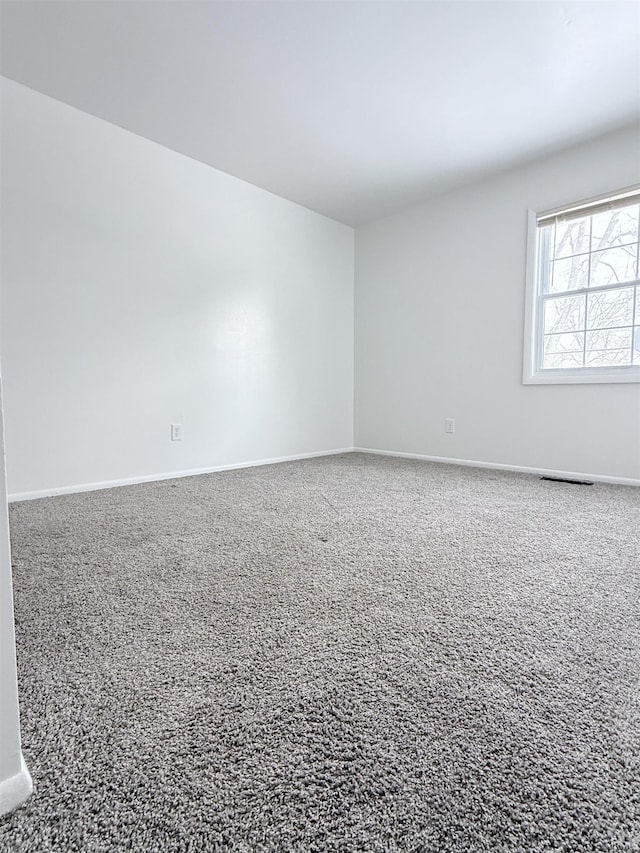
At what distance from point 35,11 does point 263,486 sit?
2.49m

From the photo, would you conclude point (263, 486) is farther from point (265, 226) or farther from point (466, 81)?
point (466, 81)

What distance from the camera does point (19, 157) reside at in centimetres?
232

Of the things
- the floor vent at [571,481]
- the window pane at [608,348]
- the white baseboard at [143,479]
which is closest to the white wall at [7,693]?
the white baseboard at [143,479]

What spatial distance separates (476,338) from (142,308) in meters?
2.52

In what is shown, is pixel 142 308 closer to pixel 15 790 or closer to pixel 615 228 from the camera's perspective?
pixel 15 790

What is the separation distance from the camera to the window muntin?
111 inches

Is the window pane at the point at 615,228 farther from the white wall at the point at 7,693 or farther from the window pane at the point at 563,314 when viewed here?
the white wall at the point at 7,693

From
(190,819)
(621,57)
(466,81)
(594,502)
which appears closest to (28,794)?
(190,819)

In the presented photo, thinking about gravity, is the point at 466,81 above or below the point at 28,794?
above

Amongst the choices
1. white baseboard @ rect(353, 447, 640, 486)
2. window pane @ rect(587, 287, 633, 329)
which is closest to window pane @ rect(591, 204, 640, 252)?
window pane @ rect(587, 287, 633, 329)

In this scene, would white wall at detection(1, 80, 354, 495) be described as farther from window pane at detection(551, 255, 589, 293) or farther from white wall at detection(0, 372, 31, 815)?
white wall at detection(0, 372, 31, 815)

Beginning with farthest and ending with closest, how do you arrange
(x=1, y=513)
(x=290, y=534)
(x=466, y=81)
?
(x=466, y=81), (x=290, y=534), (x=1, y=513)

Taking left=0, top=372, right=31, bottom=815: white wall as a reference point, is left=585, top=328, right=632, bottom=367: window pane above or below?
above

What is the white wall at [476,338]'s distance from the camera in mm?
2863
